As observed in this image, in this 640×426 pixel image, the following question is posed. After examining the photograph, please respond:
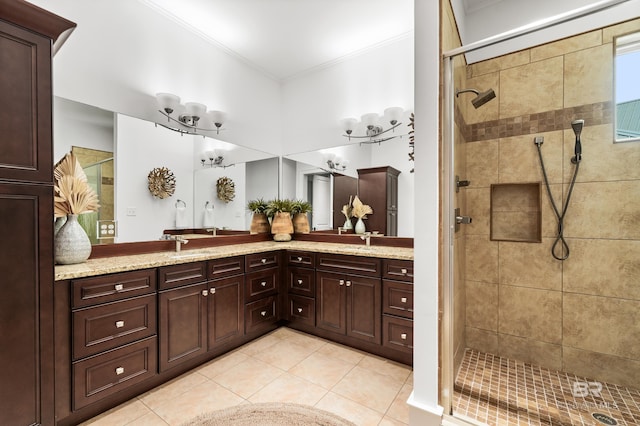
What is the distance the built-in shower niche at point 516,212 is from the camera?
7.24 feet

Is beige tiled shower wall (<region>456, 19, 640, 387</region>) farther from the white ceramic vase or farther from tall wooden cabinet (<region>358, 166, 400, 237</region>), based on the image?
the white ceramic vase

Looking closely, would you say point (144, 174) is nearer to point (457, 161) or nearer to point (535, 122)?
point (457, 161)

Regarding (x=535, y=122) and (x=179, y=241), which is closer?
(x=535, y=122)

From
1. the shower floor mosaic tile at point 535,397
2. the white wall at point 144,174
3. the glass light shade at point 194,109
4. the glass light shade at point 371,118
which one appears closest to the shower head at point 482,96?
the glass light shade at point 371,118

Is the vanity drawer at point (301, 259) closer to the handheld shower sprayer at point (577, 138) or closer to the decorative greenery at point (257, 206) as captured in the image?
the decorative greenery at point (257, 206)

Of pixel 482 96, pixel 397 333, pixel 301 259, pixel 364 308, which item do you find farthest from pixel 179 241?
pixel 482 96

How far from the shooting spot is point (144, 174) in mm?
2365

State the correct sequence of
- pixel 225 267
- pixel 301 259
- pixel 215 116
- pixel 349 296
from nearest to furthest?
pixel 225 267, pixel 349 296, pixel 301 259, pixel 215 116

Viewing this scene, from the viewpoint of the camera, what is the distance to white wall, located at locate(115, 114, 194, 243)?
7.32 ft

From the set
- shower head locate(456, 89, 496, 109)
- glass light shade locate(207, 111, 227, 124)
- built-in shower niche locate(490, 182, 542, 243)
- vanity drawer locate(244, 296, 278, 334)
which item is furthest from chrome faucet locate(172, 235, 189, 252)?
built-in shower niche locate(490, 182, 542, 243)

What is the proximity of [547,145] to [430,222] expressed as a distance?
1340 mm

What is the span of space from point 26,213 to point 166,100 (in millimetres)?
1521

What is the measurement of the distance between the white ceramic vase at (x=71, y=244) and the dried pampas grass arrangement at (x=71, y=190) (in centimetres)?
6

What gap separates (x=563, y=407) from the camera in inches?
65.9
